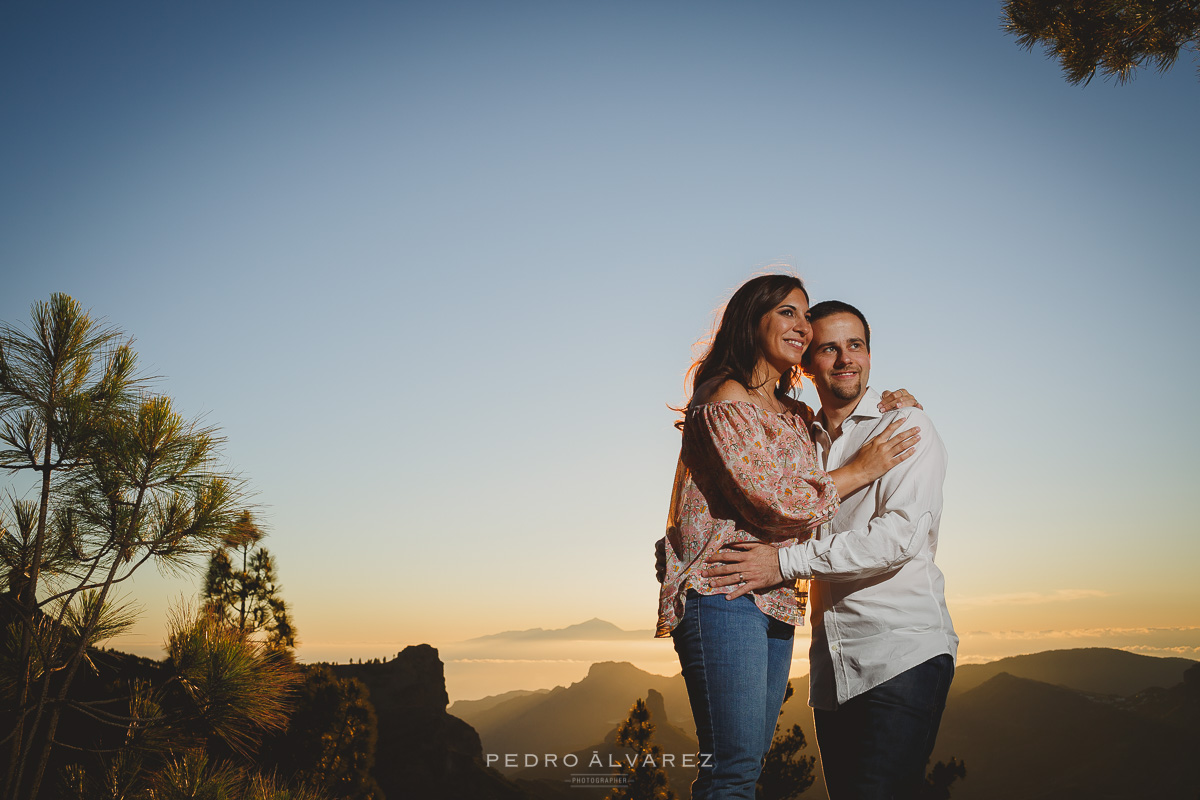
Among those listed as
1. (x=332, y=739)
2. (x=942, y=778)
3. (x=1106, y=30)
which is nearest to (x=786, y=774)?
(x=942, y=778)

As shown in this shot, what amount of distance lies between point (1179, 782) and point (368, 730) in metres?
114

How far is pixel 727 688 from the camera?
195 cm

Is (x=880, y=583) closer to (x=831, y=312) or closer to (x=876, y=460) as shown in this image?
(x=876, y=460)

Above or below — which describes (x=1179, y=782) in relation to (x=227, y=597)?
below

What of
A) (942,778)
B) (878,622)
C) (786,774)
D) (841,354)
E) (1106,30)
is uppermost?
(1106,30)

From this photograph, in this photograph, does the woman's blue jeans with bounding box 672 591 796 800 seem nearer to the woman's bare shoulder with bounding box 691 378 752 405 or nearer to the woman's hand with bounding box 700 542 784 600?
the woman's hand with bounding box 700 542 784 600

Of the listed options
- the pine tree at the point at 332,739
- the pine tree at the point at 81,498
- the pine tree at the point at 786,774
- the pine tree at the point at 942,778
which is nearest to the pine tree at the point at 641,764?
the pine tree at the point at 786,774

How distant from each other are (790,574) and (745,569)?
0.16m

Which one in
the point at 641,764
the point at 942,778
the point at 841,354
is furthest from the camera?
the point at 942,778

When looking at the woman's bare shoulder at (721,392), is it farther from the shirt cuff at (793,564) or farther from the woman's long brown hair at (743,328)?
the shirt cuff at (793,564)

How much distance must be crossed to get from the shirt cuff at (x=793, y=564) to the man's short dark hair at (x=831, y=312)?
90cm

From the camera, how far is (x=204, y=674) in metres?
3.92

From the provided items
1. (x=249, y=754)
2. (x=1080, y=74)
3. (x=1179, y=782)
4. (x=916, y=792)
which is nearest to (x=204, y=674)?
(x=249, y=754)

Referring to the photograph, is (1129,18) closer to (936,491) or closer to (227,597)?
(936,491)
